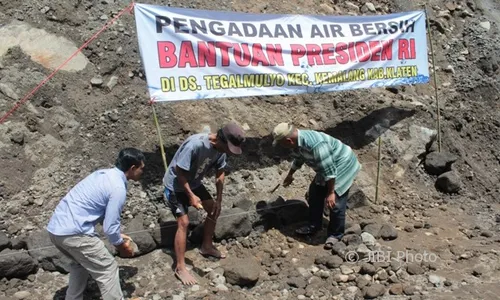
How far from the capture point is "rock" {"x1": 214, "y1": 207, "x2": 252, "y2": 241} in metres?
5.76

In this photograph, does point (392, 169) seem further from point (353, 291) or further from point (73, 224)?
point (73, 224)

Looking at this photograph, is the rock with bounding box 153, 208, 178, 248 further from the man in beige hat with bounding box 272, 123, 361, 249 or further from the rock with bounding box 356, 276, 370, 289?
the rock with bounding box 356, 276, 370, 289

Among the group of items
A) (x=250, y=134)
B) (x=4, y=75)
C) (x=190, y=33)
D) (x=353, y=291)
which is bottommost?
(x=353, y=291)

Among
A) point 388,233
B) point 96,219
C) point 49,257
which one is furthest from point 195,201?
point 388,233

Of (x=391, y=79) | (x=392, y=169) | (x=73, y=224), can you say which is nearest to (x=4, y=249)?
(x=73, y=224)

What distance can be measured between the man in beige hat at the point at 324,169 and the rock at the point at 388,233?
1.82 feet

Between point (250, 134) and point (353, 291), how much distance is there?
2.86 meters

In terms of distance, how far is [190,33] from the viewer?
6375 mm

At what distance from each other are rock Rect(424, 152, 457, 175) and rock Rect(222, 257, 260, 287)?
3765 mm

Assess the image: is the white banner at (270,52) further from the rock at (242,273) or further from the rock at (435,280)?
the rock at (435,280)

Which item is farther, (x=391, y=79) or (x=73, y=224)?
(x=391, y=79)

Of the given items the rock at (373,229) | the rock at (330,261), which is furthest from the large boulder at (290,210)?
the rock at (330,261)

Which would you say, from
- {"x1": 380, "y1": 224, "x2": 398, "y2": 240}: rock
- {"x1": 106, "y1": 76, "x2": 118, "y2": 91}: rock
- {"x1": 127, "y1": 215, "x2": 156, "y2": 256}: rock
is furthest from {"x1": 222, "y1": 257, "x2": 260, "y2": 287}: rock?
{"x1": 106, "y1": 76, "x2": 118, "y2": 91}: rock

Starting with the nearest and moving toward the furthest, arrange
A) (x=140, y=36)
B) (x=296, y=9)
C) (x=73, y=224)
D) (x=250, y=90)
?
(x=73, y=224), (x=140, y=36), (x=250, y=90), (x=296, y=9)
